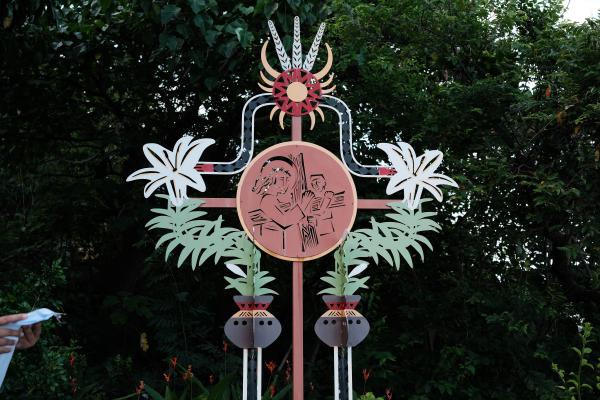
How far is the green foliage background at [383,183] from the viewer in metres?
4.47

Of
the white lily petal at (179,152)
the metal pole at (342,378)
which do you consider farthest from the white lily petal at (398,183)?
the white lily petal at (179,152)

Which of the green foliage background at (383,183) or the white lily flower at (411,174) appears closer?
the white lily flower at (411,174)

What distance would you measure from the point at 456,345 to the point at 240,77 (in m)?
2.49

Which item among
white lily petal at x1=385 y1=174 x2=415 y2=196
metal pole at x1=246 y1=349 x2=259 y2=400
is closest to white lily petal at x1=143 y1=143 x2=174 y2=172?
metal pole at x1=246 y1=349 x2=259 y2=400

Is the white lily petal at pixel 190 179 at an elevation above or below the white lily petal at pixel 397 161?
below

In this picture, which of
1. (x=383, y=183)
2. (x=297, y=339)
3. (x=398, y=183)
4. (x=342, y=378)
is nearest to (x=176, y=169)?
(x=297, y=339)

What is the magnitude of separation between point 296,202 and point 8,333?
144cm

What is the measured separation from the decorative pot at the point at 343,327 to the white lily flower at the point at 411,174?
579mm

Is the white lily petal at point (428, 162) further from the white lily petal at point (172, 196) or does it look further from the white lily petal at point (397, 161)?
the white lily petal at point (172, 196)

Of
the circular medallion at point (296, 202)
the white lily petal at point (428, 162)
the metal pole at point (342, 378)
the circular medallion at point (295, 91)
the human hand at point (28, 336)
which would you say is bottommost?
the metal pole at point (342, 378)

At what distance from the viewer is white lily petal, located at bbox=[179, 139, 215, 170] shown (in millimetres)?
3342

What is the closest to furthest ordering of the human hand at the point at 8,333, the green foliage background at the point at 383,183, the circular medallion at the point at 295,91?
1. the human hand at the point at 8,333
2. the circular medallion at the point at 295,91
3. the green foliage background at the point at 383,183

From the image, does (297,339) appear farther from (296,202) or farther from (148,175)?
(148,175)

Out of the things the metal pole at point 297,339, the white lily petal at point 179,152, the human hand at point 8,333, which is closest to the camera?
the human hand at point 8,333
